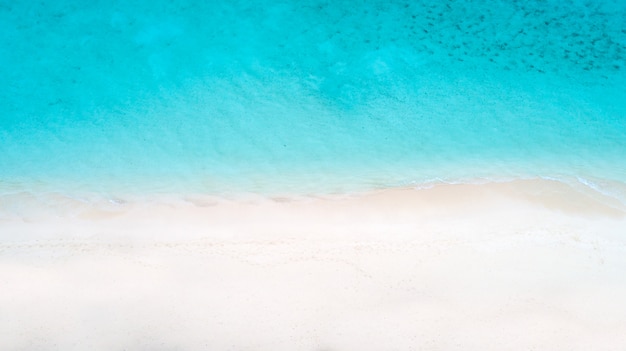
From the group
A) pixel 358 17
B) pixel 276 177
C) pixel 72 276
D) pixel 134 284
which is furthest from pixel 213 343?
pixel 358 17

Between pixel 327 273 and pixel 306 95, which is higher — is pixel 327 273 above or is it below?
below

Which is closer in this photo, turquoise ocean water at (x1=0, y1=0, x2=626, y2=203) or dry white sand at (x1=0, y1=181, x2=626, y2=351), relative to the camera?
dry white sand at (x1=0, y1=181, x2=626, y2=351)

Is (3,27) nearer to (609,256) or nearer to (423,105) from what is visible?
(423,105)

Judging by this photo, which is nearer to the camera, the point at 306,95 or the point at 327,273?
the point at 327,273

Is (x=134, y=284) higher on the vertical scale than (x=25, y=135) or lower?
lower
